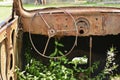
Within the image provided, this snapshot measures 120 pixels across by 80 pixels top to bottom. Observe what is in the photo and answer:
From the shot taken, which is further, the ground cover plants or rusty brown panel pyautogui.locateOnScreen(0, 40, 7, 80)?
the ground cover plants

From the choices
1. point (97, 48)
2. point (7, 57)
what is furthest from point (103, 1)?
point (7, 57)

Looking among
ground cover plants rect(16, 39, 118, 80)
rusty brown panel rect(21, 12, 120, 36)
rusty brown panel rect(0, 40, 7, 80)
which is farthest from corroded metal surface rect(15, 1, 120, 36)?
rusty brown panel rect(0, 40, 7, 80)

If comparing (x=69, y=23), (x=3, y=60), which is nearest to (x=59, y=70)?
(x=69, y=23)

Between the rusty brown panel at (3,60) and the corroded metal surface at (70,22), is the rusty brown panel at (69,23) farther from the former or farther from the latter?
the rusty brown panel at (3,60)

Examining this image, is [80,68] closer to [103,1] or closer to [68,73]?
[68,73]

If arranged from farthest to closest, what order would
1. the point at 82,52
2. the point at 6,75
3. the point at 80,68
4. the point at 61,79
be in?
the point at 82,52 < the point at 80,68 < the point at 61,79 < the point at 6,75

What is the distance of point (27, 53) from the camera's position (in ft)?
17.7

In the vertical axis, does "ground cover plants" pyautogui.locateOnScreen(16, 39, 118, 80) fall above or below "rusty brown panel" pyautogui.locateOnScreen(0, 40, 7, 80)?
below

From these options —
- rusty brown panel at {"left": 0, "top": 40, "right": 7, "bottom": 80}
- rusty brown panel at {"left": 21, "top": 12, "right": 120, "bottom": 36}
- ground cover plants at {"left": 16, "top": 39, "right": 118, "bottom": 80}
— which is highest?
rusty brown panel at {"left": 21, "top": 12, "right": 120, "bottom": 36}

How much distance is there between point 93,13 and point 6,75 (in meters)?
1.40

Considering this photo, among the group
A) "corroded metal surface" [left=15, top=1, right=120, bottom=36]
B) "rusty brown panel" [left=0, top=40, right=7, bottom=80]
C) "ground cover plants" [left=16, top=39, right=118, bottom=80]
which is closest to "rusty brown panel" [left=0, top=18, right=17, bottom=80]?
"rusty brown panel" [left=0, top=40, right=7, bottom=80]

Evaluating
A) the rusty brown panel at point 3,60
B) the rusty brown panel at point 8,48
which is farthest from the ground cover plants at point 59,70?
the rusty brown panel at point 3,60

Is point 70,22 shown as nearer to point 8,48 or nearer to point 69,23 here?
point 69,23

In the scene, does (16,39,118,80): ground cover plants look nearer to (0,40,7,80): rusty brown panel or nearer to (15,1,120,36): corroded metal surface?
(15,1,120,36): corroded metal surface
